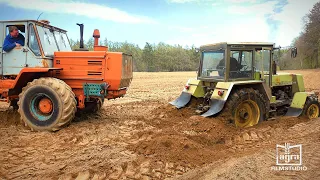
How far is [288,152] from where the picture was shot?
176 inches

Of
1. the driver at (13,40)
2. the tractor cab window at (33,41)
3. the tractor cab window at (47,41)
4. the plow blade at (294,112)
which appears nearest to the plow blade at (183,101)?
the plow blade at (294,112)

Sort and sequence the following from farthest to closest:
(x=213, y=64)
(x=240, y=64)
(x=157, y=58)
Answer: (x=157, y=58) → (x=213, y=64) → (x=240, y=64)

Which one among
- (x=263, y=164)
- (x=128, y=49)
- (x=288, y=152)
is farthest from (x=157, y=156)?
(x=128, y=49)

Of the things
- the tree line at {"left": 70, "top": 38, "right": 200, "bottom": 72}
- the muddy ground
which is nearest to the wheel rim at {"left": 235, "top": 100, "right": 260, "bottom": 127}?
the muddy ground

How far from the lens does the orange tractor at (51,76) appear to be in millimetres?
→ 6086

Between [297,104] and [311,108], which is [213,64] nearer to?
[297,104]

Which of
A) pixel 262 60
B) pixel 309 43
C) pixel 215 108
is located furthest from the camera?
pixel 309 43

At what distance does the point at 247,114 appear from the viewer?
23.3 ft

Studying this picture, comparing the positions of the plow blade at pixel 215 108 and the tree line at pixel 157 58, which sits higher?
the tree line at pixel 157 58

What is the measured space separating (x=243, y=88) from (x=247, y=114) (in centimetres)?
68

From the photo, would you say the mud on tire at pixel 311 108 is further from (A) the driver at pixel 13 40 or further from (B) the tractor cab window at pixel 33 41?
(A) the driver at pixel 13 40

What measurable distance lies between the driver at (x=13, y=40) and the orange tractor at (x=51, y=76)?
0.32 ft

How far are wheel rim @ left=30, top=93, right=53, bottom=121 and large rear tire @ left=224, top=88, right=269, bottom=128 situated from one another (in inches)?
156

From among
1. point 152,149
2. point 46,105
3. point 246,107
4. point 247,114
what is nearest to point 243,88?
point 246,107
